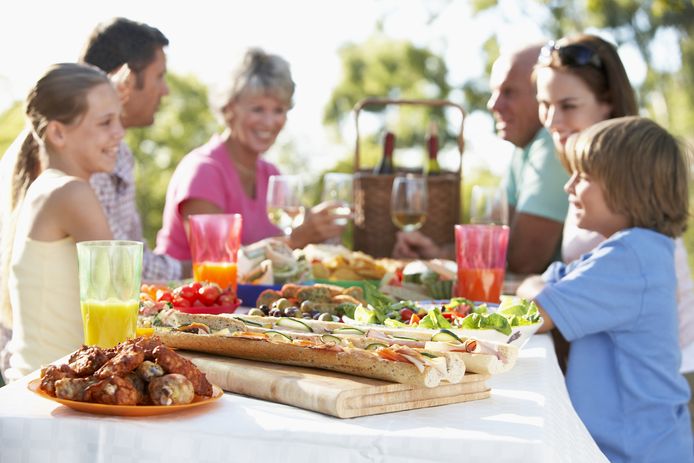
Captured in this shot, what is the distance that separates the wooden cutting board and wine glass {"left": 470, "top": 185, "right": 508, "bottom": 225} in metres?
2.25

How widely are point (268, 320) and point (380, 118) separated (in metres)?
19.4

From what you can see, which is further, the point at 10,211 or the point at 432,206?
the point at 432,206

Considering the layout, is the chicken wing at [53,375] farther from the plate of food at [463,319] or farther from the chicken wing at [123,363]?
the plate of food at [463,319]

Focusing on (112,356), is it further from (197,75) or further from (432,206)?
(197,75)

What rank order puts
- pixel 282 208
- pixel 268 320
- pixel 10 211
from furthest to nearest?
pixel 282 208
pixel 10 211
pixel 268 320

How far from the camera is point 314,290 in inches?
111

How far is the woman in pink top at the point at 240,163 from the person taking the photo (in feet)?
17.3

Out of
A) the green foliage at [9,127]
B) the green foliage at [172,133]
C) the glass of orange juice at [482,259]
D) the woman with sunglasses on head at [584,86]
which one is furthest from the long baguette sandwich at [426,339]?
the green foliage at [172,133]

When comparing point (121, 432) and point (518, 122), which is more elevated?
point (518, 122)

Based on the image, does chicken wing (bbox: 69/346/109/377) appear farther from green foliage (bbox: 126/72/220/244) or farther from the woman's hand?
green foliage (bbox: 126/72/220/244)

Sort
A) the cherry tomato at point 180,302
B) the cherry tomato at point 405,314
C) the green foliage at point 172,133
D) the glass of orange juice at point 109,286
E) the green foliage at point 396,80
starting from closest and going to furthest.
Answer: the glass of orange juice at point 109,286, the cherry tomato at point 405,314, the cherry tomato at point 180,302, the green foliage at point 172,133, the green foliage at point 396,80

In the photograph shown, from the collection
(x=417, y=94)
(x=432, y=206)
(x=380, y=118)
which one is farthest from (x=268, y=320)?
(x=417, y=94)

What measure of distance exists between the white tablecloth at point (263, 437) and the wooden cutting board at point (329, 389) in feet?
0.08

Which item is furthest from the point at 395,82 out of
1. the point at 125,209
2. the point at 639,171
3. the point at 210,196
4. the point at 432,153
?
the point at 639,171
